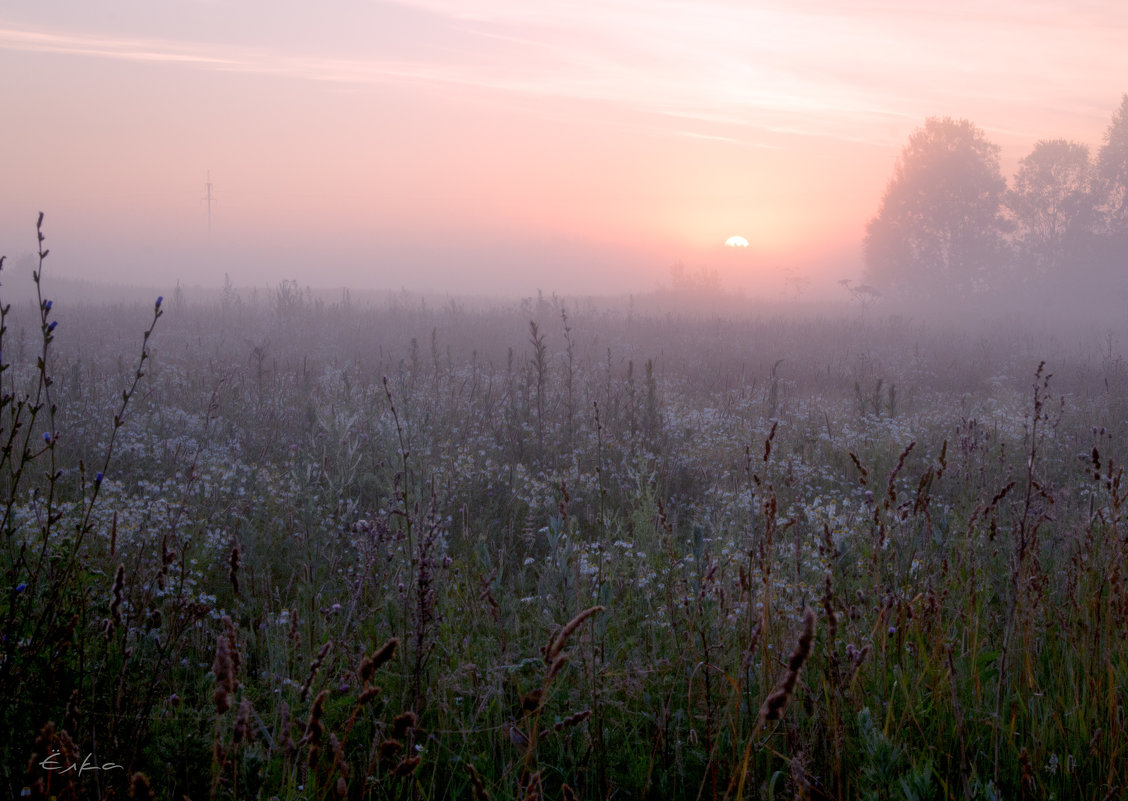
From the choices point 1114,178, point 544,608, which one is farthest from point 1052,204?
point 544,608

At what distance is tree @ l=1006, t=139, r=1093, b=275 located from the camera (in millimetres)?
34469

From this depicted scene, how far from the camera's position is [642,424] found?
23.9 feet

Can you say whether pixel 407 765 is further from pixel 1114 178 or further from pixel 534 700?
pixel 1114 178

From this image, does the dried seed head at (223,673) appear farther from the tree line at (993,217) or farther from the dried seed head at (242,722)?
the tree line at (993,217)

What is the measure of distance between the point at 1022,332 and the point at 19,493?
1183 inches

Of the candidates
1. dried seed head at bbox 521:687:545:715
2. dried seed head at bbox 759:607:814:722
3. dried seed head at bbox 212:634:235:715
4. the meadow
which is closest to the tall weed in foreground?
the meadow

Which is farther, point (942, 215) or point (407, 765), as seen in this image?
point (942, 215)

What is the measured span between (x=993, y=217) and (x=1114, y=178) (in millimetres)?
5045

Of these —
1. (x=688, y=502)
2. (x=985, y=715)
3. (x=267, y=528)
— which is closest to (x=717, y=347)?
(x=688, y=502)

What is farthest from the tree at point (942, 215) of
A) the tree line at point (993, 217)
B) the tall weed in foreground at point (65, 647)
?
the tall weed in foreground at point (65, 647)

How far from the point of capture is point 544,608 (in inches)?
134

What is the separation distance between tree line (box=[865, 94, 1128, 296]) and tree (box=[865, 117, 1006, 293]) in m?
0.05

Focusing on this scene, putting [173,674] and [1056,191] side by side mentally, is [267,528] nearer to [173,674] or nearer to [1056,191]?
[173,674]

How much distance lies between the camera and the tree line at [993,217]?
112ft
